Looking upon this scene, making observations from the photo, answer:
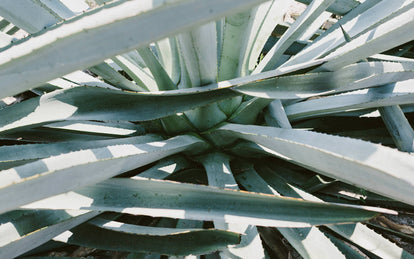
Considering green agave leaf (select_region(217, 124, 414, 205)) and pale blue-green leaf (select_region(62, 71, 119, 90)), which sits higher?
pale blue-green leaf (select_region(62, 71, 119, 90))

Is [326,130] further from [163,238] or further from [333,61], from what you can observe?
[163,238]

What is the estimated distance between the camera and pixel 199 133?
78cm

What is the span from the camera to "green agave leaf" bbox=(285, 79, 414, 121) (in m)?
0.70

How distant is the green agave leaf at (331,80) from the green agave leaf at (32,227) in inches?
16.9

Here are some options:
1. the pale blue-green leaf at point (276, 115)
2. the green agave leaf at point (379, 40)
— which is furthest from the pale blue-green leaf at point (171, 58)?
the green agave leaf at point (379, 40)

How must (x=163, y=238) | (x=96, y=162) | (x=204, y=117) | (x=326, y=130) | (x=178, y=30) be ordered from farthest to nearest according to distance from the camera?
(x=326, y=130) < (x=204, y=117) < (x=163, y=238) < (x=96, y=162) < (x=178, y=30)

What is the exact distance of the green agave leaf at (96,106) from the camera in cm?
66

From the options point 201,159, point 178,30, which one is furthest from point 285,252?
point 178,30

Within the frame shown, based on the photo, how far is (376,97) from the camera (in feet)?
2.35

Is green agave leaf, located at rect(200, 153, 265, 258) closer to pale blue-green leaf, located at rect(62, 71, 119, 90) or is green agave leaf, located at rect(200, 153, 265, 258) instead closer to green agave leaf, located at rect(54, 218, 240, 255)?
green agave leaf, located at rect(54, 218, 240, 255)

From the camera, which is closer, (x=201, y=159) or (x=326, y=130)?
(x=201, y=159)

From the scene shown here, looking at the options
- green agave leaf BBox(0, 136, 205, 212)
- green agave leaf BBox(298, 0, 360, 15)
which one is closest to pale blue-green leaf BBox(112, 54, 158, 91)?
green agave leaf BBox(0, 136, 205, 212)

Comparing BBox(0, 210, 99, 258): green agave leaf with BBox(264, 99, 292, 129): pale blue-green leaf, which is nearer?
BBox(0, 210, 99, 258): green agave leaf

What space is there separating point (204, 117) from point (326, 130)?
1.23 ft
